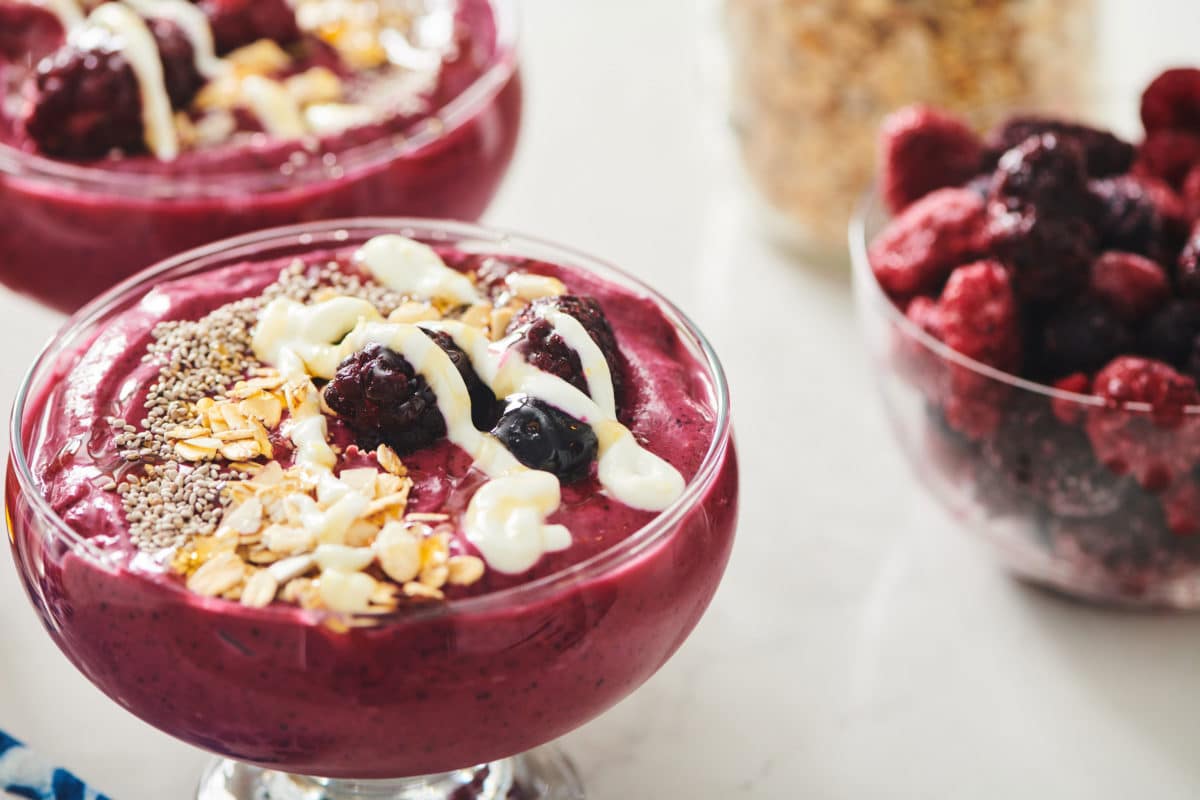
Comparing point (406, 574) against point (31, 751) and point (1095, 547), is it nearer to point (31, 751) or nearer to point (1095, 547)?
point (31, 751)

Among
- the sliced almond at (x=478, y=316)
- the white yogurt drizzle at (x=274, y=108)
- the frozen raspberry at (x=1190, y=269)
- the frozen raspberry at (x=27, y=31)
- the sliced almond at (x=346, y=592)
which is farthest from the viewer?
the frozen raspberry at (x=27, y=31)

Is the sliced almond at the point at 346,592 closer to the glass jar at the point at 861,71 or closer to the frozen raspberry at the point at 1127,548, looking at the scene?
the frozen raspberry at the point at 1127,548

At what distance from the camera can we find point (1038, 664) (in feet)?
4.78

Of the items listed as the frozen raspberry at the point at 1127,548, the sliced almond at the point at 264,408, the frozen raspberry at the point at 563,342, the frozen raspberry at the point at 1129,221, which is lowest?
the frozen raspberry at the point at 1127,548

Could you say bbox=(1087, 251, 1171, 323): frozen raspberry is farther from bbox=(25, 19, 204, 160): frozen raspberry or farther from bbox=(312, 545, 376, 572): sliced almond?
bbox=(25, 19, 204, 160): frozen raspberry

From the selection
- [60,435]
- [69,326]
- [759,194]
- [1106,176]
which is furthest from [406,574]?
[759,194]

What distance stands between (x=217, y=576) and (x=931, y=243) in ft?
2.81

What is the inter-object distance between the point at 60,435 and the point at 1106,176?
1.12 metres

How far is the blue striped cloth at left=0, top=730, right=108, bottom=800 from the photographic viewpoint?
1.24 m

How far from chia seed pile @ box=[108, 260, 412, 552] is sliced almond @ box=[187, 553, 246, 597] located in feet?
0.13

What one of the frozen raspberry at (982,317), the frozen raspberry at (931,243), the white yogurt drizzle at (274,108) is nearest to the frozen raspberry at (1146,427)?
the frozen raspberry at (982,317)

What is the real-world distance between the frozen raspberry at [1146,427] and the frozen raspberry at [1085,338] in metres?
0.05

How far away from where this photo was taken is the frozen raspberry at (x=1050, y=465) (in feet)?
4.50

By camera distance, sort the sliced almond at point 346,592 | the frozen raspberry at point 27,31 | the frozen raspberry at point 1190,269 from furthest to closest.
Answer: the frozen raspberry at point 27,31, the frozen raspberry at point 1190,269, the sliced almond at point 346,592
